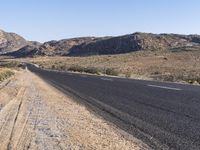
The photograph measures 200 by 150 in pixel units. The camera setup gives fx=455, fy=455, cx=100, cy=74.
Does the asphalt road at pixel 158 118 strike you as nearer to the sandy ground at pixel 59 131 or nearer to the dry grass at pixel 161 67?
the sandy ground at pixel 59 131

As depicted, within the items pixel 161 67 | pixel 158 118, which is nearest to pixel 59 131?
pixel 158 118

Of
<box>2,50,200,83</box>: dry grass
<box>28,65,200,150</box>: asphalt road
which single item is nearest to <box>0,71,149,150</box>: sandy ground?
<box>28,65,200,150</box>: asphalt road

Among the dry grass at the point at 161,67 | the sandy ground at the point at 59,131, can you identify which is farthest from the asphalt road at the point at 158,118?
the dry grass at the point at 161,67

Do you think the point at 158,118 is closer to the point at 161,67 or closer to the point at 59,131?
the point at 59,131

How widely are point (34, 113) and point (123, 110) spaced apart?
110 inches

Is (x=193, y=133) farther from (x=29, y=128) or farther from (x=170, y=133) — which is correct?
(x=29, y=128)

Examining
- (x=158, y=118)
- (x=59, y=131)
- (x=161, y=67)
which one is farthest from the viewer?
(x=161, y=67)

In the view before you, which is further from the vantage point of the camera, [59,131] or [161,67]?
[161,67]

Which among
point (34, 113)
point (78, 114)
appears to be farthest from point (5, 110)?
point (78, 114)

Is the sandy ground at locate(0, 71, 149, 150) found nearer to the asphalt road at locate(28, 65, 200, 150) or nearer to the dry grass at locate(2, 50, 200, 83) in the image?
the asphalt road at locate(28, 65, 200, 150)

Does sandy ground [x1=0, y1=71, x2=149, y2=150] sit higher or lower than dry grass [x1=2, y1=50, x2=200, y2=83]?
higher

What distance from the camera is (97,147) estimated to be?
845 centimetres

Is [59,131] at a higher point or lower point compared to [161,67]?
higher

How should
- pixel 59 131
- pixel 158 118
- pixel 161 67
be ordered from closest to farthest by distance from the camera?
1. pixel 59 131
2. pixel 158 118
3. pixel 161 67
